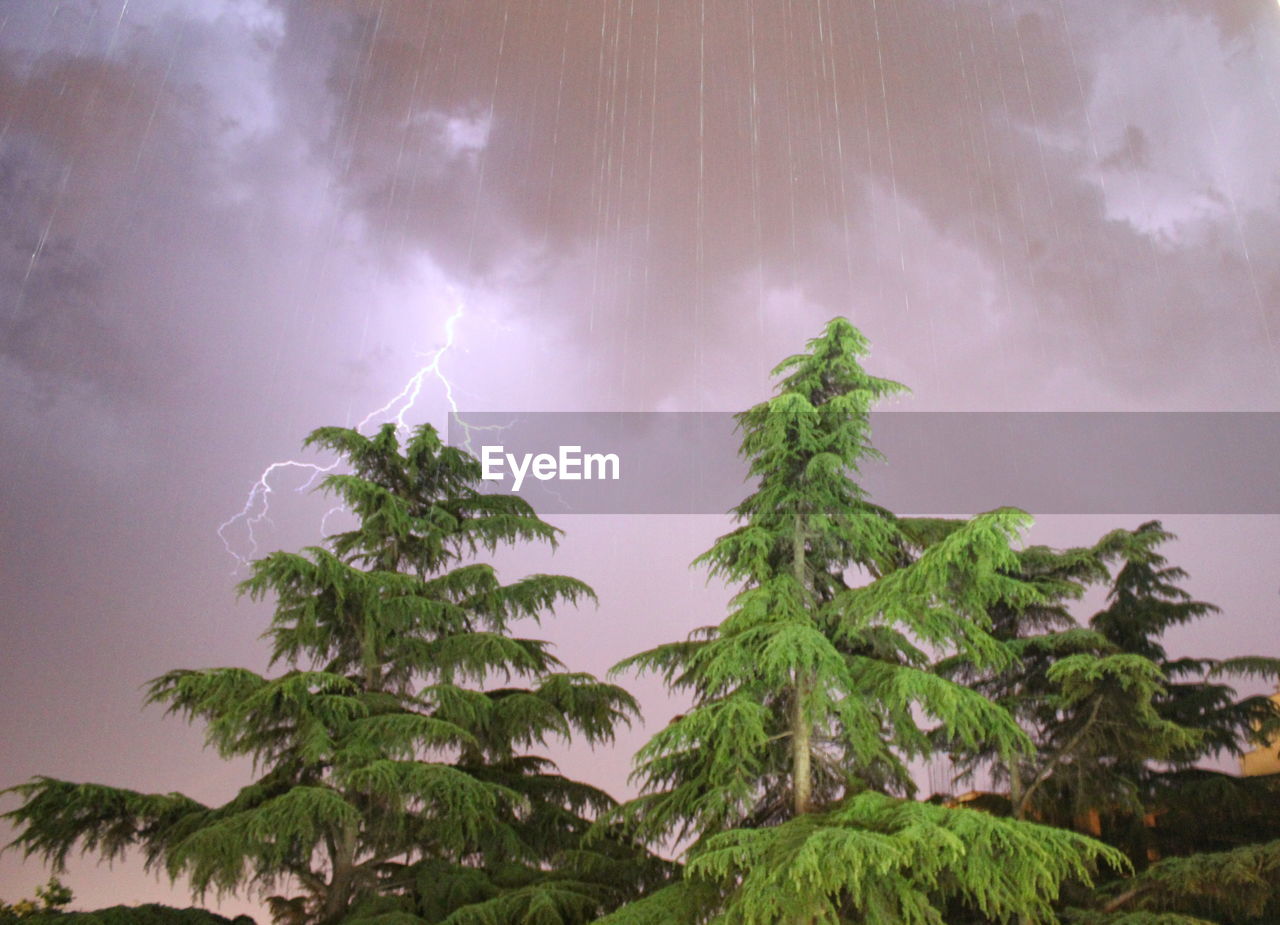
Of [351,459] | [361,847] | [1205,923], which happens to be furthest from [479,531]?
[1205,923]

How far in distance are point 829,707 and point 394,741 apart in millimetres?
5950

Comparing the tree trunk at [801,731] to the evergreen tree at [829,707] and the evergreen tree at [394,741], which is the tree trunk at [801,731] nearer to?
the evergreen tree at [829,707]

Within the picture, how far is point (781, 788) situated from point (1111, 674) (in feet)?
22.3

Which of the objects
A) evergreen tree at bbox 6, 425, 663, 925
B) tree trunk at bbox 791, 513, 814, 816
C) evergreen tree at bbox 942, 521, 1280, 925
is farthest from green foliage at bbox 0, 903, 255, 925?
evergreen tree at bbox 942, 521, 1280, 925

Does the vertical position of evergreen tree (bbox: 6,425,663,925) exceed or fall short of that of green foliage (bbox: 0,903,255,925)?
it exceeds it

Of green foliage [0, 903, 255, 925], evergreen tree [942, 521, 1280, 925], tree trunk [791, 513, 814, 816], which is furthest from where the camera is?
evergreen tree [942, 521, 1280, 925]

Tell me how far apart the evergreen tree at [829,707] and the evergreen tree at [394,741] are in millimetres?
2928

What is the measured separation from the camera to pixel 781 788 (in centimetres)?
1062

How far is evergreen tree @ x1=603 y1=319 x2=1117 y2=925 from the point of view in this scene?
797 cm

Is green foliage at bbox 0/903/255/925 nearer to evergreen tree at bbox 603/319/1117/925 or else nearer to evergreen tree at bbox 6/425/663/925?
evergreen tree at bbox 6/425/663/925

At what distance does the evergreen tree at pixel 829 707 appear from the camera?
314 inches

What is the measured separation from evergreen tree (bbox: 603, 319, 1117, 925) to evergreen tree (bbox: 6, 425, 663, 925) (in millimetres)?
2928

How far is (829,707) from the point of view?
979cm

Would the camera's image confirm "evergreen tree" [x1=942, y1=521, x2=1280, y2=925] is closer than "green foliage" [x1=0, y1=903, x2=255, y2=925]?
No
